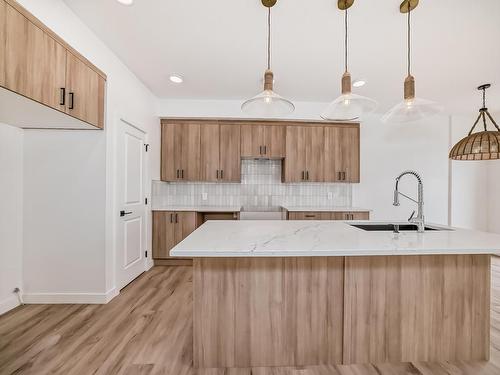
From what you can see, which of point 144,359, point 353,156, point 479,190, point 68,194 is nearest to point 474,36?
point 353,156

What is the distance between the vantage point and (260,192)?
4.35 metres

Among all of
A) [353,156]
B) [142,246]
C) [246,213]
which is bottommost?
[142,246]

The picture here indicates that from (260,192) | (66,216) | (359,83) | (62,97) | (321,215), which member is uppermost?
(359,83)

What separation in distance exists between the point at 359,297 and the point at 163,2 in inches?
103

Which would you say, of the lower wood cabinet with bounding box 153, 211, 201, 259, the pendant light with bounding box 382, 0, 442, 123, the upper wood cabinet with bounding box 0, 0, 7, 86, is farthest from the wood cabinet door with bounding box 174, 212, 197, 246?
the pendant light with bounding box 382, 0, 442, 123

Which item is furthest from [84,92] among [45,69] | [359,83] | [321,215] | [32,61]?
[321,215]

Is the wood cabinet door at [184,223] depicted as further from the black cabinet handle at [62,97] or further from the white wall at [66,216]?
the black cabinet handle at [62,97]

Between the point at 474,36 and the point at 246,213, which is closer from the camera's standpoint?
the point at 474,36

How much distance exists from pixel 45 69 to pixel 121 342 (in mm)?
2148

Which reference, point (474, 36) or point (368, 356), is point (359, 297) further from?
Result: point (474, 36)

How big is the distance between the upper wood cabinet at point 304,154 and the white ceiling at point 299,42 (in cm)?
75

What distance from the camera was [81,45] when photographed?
2.19 metres

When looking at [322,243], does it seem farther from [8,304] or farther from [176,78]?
[8,304]

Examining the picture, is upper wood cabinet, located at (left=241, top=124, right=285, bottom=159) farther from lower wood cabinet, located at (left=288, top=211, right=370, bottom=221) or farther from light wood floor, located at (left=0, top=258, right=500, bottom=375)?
light wood floor, located at (left=0, top=258, right=500, bottom=375)
